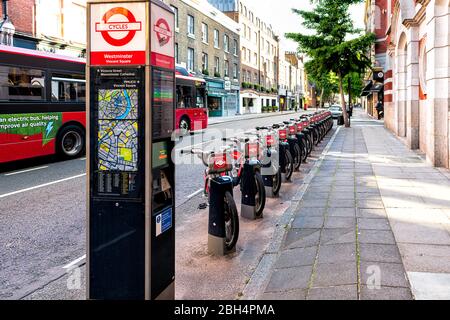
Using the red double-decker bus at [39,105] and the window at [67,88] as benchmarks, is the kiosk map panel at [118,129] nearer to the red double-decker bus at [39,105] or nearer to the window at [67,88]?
the red double-decker bus at [39,105]

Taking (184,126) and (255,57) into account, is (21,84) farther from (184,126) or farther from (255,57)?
(255,57)

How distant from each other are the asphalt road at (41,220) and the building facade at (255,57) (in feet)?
147

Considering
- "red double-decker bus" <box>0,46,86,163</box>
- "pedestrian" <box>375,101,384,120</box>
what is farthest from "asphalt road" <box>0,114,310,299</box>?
"pedestrian" <box>375,101,384,120</box>

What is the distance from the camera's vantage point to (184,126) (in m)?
21.6

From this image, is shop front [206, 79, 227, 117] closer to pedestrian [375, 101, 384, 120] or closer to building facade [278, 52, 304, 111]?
pedestrian [375, 101, 384, 120]

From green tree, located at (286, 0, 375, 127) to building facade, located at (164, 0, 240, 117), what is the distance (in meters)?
10.9

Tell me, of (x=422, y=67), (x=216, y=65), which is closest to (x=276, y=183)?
(x=422, y=67)

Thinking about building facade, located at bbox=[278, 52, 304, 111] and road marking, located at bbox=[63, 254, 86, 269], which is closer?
road marking, located at bbox=[63, 254, 86, 269]

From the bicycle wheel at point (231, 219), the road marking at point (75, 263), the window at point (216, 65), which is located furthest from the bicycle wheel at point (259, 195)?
the window at point (216, 65)

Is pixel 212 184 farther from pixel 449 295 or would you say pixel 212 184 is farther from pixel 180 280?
pixel 449 295

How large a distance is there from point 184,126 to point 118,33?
1867 cm

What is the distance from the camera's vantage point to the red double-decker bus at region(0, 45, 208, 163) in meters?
10.8

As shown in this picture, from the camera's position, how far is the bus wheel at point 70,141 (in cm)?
1259
